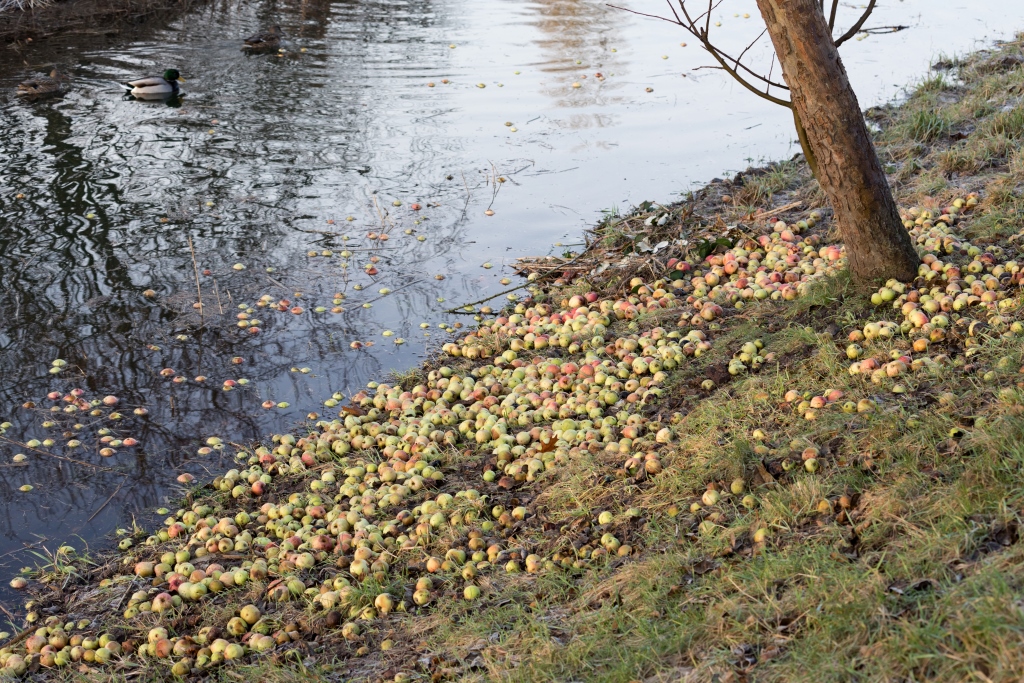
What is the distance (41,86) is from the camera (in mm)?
11805

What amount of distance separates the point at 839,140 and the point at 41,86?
1109cm

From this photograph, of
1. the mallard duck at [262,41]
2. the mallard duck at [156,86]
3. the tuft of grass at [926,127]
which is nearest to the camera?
the tuft of grass at [926,127]

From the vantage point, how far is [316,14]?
16.3 metres

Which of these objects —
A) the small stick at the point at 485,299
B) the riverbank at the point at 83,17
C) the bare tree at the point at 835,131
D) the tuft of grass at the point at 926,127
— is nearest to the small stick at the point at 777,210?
the tuft of grass at the point at 926,127

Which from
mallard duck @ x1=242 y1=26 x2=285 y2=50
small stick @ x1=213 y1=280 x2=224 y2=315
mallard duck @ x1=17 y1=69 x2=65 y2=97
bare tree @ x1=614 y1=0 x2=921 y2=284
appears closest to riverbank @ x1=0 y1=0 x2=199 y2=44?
mallard duck @ x1=242 y1=26 x2=285 y2=50

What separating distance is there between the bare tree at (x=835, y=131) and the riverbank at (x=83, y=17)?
45.6 feet

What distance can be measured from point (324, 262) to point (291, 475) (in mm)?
3185

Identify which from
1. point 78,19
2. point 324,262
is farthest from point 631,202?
point 78,19

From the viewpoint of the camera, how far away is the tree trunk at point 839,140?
4562 mm

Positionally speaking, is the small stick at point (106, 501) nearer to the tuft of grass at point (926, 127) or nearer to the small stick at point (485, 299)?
the small stick at point (485, 299)

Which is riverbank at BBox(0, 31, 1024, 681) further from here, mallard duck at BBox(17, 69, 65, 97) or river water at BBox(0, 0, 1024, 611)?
mallard duck at BBox(17, 69, 65, 97)

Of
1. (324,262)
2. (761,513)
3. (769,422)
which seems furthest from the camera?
(324,262)

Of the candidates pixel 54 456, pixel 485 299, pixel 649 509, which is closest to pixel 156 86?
pixel 485 299

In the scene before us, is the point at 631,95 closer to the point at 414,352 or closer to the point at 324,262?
the point at 324,262
